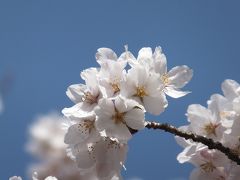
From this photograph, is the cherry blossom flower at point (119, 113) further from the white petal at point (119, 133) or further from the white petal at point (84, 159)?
the white petal at point (84, 159)

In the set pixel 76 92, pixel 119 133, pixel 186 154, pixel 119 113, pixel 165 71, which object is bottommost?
pixel 186 154

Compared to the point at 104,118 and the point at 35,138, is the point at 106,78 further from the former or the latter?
the point at 35,138

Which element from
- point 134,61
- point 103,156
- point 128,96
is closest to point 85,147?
point 103,156

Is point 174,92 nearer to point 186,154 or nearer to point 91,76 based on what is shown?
point 186,154

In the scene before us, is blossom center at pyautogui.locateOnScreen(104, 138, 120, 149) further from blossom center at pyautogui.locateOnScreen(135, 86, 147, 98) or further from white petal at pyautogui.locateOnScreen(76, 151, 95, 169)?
blossom center at pyautogui.locateOnScreen(135, 86, 147, 98)

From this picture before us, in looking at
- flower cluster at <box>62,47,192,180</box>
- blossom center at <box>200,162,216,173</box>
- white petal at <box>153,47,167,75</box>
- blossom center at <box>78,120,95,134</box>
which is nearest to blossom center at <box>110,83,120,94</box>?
flower cluster at <box>62,47,192,180</box>

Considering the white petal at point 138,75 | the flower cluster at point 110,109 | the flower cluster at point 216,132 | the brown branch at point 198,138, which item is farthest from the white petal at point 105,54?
the flower cluster at point 216,132

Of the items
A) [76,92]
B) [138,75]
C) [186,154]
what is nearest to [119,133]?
[138,75]
